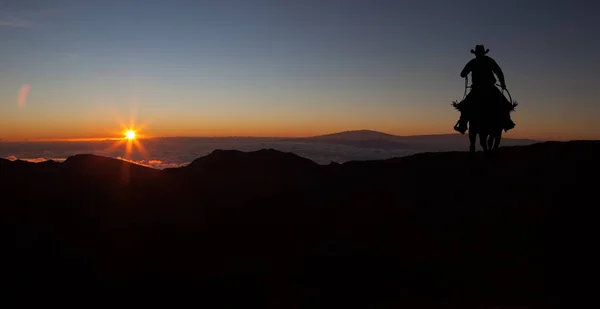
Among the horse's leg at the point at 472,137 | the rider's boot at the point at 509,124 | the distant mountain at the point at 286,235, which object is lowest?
the distant mountain at the point at 286,235

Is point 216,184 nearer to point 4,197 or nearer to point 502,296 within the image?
point 4,197

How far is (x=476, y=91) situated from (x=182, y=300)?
11303 mm

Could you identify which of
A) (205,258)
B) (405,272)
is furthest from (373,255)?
(205,258)

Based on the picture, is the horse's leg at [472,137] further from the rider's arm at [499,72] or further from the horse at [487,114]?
the rider's arm at [499,72]

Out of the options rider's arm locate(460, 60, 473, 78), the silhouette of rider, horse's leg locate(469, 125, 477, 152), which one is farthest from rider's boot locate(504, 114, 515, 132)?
rider's arm locate(460, 60, 473, 78)

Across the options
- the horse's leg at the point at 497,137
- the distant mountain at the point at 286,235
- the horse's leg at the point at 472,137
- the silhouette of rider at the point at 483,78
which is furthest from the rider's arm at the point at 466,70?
the distant mountain at the point at 286,235

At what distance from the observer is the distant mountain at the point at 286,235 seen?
9297 mm

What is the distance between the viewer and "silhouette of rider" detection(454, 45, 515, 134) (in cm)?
1478

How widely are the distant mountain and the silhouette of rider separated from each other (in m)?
2.40

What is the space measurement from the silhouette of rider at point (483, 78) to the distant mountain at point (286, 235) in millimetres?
2396

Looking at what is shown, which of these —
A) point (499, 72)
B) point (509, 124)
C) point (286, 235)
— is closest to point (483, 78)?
point (499, 72)

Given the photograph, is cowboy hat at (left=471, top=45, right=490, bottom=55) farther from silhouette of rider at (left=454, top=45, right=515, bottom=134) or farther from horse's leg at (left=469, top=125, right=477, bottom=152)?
horse's leg at (left=469, top=125, right=477, bottom=152)

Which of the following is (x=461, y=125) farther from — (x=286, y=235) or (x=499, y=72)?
(x=286, y=235)

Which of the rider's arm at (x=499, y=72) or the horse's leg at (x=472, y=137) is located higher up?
the rider's arm at (x=499, y=72)
